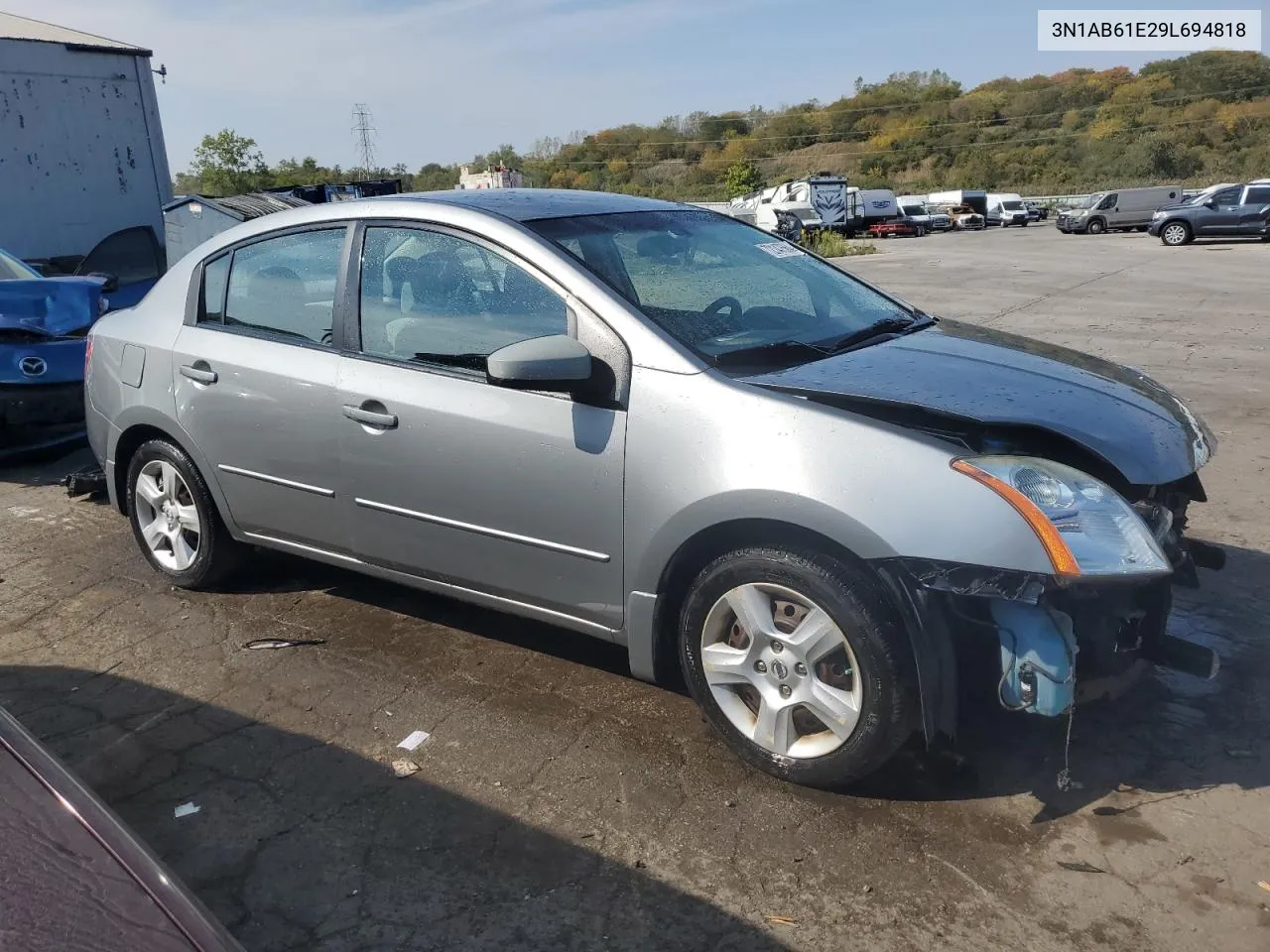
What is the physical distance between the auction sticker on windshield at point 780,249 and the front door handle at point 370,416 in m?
1.59

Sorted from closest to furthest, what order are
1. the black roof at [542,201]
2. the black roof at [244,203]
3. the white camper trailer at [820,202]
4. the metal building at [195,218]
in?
the black roof at [542,201], the metal building at [195,218], the black roof at [244,203], the white camper trailer at [820,202]

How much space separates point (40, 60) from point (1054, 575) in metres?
11.6

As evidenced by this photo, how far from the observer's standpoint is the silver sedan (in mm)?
2791

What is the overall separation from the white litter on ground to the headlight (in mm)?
1853

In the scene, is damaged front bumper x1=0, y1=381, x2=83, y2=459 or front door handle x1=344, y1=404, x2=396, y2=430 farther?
damaged front bumper x1=0, y1=381, x2=83, y2=459

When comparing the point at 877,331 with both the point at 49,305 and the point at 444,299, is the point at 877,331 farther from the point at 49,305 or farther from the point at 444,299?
the point at 49,305

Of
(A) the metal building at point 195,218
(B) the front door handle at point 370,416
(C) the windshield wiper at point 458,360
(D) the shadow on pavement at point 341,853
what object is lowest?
(D) the shadow on pavement at point 341,853

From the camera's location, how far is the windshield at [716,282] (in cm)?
346

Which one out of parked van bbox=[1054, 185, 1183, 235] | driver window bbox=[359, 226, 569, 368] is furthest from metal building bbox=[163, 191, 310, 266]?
parked van bbox=[1054, 185, 1183, 235]

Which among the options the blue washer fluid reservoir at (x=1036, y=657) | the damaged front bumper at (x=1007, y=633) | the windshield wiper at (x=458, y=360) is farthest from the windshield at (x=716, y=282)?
the blue washer fluid reservoir at (x=1036, y=657)

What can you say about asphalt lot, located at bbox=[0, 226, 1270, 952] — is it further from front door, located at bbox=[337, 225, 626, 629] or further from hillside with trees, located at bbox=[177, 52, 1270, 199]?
hillside with trees, located at bbox=[177, 52, 1270, 199]

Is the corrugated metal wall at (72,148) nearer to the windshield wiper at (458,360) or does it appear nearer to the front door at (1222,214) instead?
the windshield wiper at (458,360)

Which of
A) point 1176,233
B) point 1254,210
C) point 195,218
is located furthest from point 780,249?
point 1176,233

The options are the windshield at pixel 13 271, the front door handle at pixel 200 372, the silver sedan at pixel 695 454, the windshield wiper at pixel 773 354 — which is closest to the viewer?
the silver sedan at pixel 695 454
